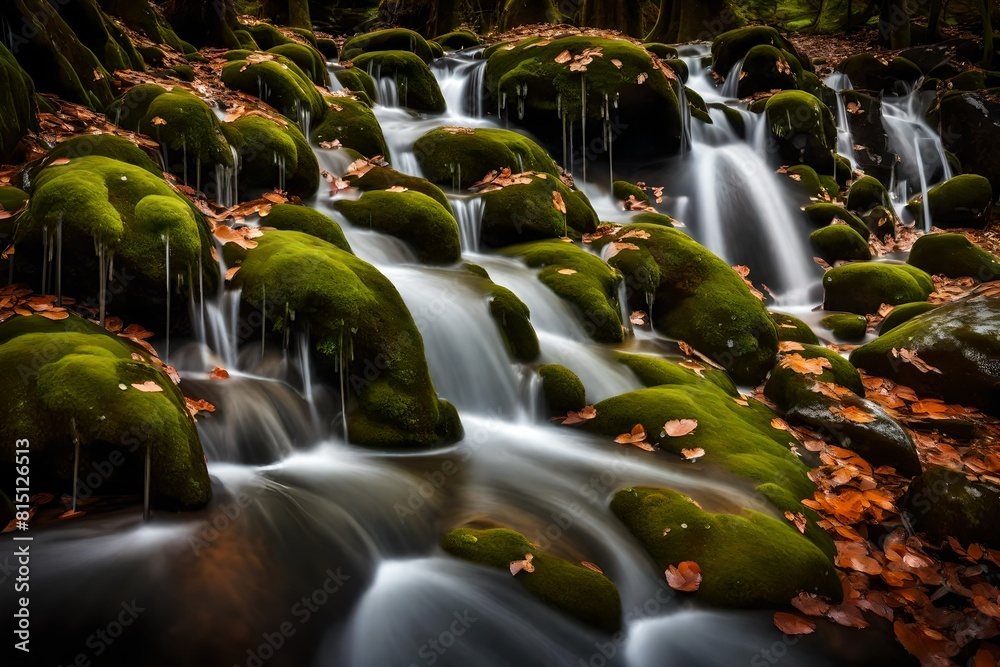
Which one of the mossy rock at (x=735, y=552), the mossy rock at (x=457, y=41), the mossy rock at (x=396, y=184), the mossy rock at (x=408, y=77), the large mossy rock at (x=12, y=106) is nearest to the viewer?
the mossy rock at (x=735, y=552)

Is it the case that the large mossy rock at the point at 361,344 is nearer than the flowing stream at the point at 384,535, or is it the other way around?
the flowing stream at the point at 384,535

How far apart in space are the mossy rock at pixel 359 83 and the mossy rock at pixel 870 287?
26.1 feet

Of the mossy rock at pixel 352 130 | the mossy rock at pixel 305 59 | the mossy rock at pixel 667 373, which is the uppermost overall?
the mossy rock at pixel 305 59

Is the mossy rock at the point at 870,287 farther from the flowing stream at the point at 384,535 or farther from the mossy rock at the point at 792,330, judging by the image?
the flowing stream at the point at 384,535

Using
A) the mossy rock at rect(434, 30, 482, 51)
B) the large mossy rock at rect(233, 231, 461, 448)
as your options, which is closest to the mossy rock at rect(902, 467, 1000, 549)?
the large mossy rock at rect(233, 231, 461, 448)

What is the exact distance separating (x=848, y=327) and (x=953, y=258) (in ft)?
10.6

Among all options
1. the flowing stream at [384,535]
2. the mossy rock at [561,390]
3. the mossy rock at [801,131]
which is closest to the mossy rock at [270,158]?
the flowing stream at [384,535]

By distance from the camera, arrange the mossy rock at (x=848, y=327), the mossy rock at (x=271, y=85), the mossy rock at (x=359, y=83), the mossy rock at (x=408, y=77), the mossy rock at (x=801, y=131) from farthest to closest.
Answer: the mossy rock at (x=408, y=77)
the mossy rock at (x=801, y=131)
the mossy rock at (x=359, y=83)
the mossy rock at (x=271, y=85)
the mossy rock at (x=848, y=327)

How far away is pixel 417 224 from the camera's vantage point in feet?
24.2

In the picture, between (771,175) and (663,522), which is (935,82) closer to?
(771,175)

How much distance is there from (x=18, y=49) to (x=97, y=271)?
401cm

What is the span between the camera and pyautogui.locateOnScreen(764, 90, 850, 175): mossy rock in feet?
41.2

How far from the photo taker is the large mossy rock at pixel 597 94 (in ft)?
36.9

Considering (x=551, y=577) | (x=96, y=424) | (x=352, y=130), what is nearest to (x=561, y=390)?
(x=551, y=577)
